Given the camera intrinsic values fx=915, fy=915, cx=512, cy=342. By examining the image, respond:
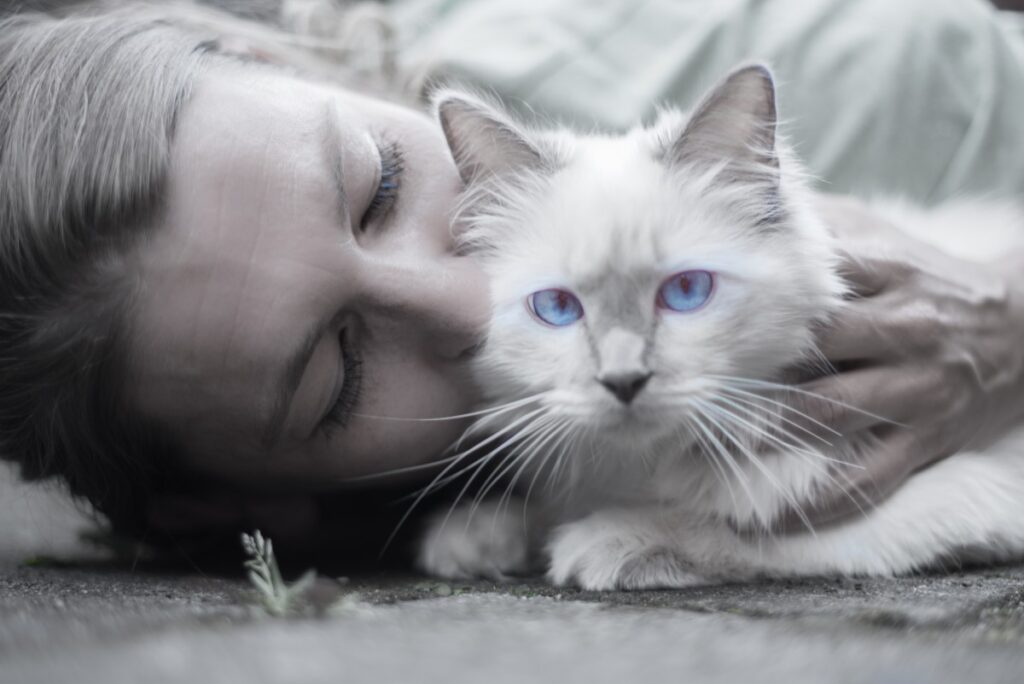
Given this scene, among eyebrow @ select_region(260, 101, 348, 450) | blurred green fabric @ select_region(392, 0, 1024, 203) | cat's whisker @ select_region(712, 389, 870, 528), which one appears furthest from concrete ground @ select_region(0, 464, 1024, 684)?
blurred green fabric @ select_region(392, 0, 1024, 203)

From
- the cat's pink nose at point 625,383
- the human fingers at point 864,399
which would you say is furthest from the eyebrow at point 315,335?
the human fingers at point 864,399

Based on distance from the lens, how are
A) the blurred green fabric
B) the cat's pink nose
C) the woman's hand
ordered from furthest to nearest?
1. the blurred green fabric
2. the woman's hand
3. the cat's pink nose

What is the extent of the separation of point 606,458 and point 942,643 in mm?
744

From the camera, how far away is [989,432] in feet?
5.17

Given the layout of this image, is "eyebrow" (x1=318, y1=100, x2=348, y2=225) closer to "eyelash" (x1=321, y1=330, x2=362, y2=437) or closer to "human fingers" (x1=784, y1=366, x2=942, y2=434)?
"eyelash" (x1=321, y1=330, x2=362, y2=437)

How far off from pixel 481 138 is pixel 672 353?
0.46 meters

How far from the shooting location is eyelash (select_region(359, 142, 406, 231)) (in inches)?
56.8

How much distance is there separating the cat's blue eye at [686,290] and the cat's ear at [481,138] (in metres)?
0.29

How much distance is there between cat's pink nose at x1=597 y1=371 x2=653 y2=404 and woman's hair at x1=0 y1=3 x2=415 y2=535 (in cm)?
68

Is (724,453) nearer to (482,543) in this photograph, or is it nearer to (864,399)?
(864,399)

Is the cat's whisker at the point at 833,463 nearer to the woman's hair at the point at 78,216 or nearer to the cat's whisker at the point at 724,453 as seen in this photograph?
the cat's whisker at the point at 724,453

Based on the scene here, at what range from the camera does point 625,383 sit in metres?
1.19

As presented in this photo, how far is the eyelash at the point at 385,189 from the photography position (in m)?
1.44

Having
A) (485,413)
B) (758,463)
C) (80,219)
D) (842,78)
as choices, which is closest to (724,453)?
(758,463)
